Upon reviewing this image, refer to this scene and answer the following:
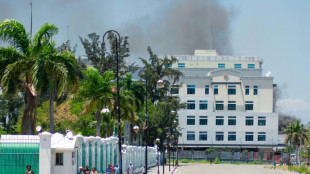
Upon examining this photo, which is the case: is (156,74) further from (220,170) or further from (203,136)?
(203,136)

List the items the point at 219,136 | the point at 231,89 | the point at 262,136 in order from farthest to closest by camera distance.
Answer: the point at 231,89
the point at 219,136
the point at 262,136

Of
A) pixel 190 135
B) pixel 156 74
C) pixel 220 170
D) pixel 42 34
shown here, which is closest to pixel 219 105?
pixel 190 135

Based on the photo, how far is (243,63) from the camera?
5472 inches

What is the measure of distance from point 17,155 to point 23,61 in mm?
7611

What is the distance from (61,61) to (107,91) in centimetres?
1831

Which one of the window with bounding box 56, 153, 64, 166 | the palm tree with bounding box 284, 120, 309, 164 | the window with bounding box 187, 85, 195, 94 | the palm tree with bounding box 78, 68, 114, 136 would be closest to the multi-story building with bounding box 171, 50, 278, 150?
the window with bounding box 187, 85, 195, 94

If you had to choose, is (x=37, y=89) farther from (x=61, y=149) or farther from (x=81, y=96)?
(x=81, y=96)

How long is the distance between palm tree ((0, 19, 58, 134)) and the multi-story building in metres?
86.6

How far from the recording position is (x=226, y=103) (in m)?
132

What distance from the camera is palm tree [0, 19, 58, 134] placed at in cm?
3728

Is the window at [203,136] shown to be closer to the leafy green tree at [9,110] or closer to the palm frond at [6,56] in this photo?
the leafy green tree at [9,110]

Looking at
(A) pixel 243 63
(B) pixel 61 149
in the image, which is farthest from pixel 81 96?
(A) pixel 243 63

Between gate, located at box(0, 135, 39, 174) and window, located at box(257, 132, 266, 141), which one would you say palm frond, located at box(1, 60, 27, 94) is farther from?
window, located at box(257, 132, 266, 141)

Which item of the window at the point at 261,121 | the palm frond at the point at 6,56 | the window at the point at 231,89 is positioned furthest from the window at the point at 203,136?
the palm frond at the point at 6,56
